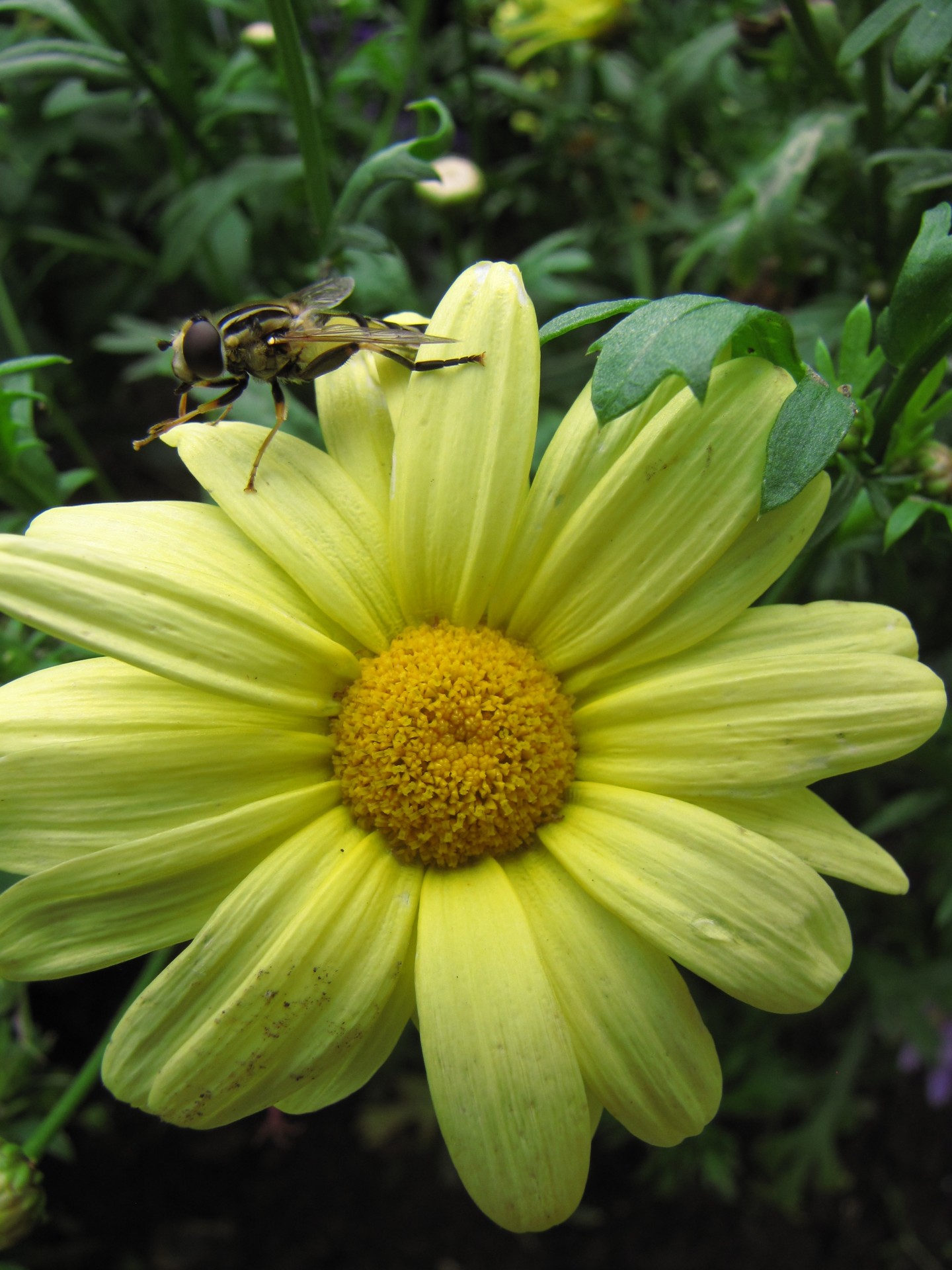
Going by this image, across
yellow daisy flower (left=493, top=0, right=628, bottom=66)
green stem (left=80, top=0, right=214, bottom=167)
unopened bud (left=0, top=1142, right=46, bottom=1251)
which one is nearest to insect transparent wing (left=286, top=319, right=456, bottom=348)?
green stem (left=80, top=0, right=214, bottom=167)

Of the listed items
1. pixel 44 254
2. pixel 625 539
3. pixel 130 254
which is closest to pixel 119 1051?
pixel 625 539

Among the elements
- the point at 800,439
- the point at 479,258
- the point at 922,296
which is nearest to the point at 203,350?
the point at 800,439

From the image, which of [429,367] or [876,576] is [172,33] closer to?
[429,367]

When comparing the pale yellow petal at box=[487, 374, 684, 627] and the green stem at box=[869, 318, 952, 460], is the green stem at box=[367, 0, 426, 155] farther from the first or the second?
the green stem at box=[869, 318, 952, 460]

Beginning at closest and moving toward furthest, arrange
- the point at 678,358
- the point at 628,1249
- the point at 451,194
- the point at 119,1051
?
the point at 678,358 < the point at 119,1051 < the point at 451,194 < the point at 628,1249

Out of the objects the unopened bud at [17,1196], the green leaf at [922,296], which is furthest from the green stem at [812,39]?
the unopened bud at [17,1196]

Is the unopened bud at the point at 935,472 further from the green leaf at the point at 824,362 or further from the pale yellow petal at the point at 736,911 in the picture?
the pale yellow petal at the point at 736,911

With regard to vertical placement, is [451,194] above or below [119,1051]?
above
